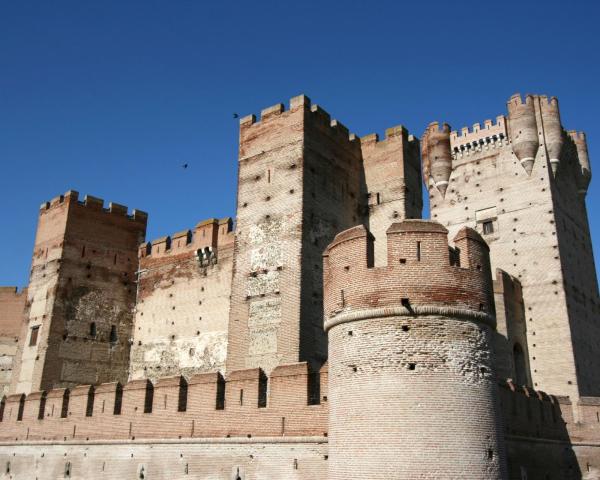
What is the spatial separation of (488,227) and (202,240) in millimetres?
13067

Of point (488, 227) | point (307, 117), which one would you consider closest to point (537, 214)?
point (488, 227)

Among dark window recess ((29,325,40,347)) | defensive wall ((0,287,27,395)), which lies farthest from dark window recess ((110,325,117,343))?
defensive wall ((0,287,27,395))

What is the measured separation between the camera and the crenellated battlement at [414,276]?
33.0ft

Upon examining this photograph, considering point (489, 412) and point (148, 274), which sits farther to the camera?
point (148, 274)

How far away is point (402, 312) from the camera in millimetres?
9969

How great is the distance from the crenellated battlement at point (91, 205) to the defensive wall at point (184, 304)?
2.02m

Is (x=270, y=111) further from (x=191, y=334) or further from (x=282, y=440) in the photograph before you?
(x=282, y=440)

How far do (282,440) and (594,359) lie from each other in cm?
1862

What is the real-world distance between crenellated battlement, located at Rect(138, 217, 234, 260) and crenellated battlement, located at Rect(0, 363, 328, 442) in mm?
7498

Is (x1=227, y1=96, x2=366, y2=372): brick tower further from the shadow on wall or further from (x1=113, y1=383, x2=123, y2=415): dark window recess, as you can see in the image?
the shadow on wall

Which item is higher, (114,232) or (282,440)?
(114,232)

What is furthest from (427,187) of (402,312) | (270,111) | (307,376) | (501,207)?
(402,312)

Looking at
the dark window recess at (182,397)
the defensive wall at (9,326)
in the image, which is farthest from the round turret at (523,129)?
the defensive wall at (9,326)

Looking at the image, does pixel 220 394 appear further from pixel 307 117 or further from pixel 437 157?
pixel 437 157
